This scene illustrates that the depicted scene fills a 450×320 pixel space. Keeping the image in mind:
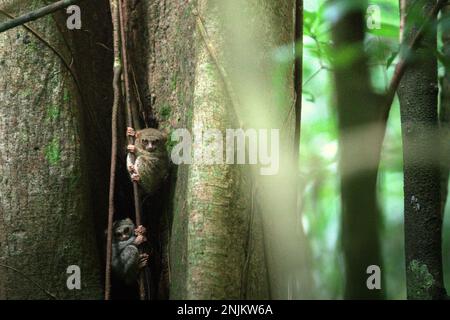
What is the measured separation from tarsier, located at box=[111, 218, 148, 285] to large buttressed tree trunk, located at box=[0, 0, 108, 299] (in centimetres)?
22

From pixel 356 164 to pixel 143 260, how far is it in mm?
2378

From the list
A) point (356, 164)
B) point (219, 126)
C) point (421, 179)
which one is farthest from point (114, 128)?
point (356, 164)

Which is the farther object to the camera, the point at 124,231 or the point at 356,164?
the point at 124,231

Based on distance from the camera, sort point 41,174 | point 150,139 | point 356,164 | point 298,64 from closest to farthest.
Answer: point 356,164
point 298,64
point 41,174
point 150,139

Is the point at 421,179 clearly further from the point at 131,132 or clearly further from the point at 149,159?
the point at 131,132

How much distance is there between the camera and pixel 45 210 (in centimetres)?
347

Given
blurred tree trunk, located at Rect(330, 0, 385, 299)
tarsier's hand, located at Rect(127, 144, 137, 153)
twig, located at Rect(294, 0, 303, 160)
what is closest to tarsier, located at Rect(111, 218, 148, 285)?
tarsier's hand, located at Rect(127, 144, 137, 153)

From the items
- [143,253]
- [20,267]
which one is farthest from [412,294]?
[20,267]

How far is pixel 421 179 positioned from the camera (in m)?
3.18

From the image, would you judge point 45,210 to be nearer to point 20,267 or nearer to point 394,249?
point 20,267

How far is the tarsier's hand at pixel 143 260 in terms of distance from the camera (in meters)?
3.69

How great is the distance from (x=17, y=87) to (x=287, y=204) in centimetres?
178

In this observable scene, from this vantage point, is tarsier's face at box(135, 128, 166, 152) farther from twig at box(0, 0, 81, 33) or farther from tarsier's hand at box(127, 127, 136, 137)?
twig at box(0, 0, 81, 33)

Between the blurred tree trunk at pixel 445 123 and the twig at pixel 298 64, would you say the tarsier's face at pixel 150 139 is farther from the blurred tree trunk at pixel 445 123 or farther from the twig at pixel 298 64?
the blurred tree trunk at pixel 445 123
